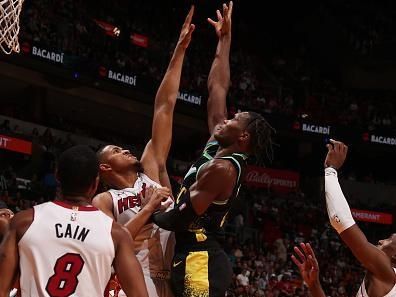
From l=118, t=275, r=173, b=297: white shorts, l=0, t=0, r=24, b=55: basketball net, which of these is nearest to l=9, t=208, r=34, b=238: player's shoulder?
l=118, t=275, r=173, b=297: white shorts

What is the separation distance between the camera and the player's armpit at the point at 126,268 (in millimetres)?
2926

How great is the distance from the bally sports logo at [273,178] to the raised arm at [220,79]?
1520 cm

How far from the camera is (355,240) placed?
145 inches

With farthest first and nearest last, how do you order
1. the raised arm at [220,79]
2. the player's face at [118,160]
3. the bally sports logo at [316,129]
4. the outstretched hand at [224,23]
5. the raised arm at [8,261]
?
→ the bally sports logo at [316,129]
the outstretched hand at [224,23]
the raised arm at [220,79]
the player's face at [118,160]
the raised arm at [8,261]

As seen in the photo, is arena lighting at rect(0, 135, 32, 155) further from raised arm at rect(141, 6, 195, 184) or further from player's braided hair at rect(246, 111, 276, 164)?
player's braided hair at rect(246, 111, 276, 164)

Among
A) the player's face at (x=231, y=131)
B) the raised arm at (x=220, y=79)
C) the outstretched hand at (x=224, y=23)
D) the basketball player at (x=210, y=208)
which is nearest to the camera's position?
the basketball player at (x=210, y=208)

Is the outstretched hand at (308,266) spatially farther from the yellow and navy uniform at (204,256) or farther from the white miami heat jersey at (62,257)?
the white miami heat jersey at (62,257)

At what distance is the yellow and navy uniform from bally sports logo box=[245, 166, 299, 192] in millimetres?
16194

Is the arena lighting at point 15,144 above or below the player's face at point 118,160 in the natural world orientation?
above

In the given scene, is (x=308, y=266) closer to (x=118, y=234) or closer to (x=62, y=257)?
(x=118, y=234)

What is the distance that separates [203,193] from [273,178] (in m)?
17.3

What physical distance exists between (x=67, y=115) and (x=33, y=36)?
3849mm

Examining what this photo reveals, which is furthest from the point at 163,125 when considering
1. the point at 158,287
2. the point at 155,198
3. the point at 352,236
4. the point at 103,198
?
the point at 352,236

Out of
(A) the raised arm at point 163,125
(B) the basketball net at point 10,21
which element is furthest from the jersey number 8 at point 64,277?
(B) the basketball net at point 10,21
